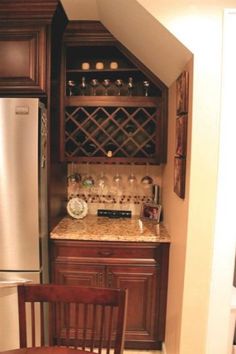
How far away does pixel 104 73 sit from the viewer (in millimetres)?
2268

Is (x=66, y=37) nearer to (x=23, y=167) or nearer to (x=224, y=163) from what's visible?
(x=23, y=167)

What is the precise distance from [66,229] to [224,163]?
4.09 ft

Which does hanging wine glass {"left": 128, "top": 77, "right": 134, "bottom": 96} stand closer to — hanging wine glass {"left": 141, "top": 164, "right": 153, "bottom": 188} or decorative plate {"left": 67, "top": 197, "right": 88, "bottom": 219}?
hanging wine glass {"left": 141, "top": 164, "right": 153, "bottom": 188}

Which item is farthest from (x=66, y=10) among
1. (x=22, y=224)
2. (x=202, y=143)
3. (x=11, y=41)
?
(x=22, y=224)

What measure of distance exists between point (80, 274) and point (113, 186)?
0.88 m

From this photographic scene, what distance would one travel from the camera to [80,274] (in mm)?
2004

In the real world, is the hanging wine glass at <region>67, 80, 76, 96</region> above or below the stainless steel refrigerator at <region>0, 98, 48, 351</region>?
above

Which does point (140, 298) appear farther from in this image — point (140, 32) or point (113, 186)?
point (140, 32)

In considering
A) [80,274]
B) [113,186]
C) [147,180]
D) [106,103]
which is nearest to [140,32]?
[106,103]

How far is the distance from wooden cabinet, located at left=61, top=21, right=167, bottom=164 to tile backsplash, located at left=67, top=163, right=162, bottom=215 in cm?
26

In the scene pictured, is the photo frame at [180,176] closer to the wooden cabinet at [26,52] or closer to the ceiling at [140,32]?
the ceiling at [140,32]

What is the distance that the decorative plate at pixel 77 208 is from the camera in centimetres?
235

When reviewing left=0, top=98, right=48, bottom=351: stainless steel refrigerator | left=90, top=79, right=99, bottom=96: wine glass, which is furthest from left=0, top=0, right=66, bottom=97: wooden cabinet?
left=90, top=79, right=99, bottom=96: wine glass

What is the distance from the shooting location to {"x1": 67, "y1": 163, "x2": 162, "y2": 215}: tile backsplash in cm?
253
